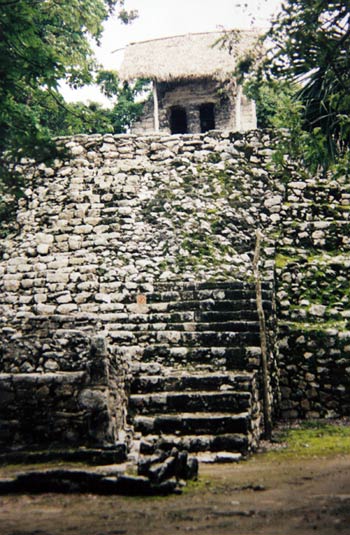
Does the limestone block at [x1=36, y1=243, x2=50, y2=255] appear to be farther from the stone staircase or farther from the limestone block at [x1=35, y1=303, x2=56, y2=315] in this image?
the stone staircase

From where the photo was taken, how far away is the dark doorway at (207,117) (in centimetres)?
1802

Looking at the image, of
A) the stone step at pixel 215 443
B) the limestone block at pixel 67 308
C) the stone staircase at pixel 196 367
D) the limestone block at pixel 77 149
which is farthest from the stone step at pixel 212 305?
the limestone block at pixel 77 149

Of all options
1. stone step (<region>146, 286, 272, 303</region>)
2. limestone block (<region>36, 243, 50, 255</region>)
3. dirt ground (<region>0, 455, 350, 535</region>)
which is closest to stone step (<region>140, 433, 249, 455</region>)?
dirt ground (<region>0, 455, 350, 535</region>)

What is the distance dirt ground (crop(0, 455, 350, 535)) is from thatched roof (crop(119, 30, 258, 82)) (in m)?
14.1

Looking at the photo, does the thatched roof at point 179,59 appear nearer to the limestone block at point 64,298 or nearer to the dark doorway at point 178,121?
the dark doorway at point 178,121

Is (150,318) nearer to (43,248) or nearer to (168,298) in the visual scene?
(168,298)

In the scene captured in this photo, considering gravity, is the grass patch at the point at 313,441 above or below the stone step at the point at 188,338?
below

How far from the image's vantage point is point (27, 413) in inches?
209

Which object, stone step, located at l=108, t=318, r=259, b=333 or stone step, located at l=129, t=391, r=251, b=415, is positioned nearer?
stone step, located at l=129, t=391, r=251, b=415

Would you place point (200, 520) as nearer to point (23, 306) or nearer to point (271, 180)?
point (23, 306)

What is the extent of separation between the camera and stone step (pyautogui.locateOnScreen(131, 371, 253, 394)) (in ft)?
21.1

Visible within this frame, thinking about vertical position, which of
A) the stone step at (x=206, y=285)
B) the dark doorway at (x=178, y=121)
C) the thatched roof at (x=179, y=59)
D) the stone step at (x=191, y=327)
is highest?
the thatched roof at (x=179, y=59)

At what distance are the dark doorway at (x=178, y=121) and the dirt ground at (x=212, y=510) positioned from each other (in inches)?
586

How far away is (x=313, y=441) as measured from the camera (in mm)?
6254
